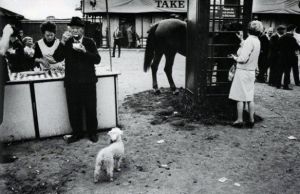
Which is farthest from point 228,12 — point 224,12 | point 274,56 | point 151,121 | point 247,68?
point 274,56

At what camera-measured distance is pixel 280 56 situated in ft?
34.9

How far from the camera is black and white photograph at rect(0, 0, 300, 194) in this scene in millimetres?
4477

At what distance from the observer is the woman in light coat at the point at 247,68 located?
19.7ft

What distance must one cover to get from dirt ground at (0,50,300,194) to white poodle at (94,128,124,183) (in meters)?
0.14

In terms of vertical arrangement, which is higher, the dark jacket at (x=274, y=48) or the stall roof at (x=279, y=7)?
the stall roof at (x=279, y=7)

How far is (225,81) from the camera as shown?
7.40 metres

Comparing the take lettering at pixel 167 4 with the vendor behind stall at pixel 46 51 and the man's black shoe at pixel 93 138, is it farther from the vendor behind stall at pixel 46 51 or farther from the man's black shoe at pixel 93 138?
the man's black shoe at pixel 93 138

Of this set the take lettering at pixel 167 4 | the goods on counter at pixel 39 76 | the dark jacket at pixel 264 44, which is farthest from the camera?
the take lettering at pixel 167 4

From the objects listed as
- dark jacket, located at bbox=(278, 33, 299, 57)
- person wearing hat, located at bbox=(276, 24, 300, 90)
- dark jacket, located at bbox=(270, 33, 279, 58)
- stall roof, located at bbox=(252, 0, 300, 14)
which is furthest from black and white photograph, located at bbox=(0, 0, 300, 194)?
stall roof, located at bbox=(252, 0, 300, 14)

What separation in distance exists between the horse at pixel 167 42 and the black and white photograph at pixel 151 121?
31 millimetres

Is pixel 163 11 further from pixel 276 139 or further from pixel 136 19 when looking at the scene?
pixel 276 139

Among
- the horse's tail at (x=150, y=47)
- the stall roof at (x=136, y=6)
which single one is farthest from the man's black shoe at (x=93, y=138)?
the stall roof at (x=136, y=6)

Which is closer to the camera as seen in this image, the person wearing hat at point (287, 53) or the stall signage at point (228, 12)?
the stall signage at point (228, 12)

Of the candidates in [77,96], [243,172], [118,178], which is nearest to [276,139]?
[243,172]
